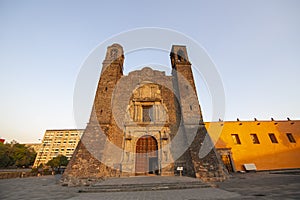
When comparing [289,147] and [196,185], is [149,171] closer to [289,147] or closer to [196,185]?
[196,185]

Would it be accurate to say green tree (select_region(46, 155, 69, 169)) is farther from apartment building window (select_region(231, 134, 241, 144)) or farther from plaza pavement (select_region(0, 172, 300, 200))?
apartment building window (select_region(231, 134, 241, 144))

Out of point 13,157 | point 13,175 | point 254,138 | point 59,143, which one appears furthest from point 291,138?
point 59,143

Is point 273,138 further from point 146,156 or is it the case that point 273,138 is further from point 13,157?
point 13,157

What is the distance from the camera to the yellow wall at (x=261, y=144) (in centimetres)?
1628

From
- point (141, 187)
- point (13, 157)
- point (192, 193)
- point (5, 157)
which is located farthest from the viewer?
point (13, 157)

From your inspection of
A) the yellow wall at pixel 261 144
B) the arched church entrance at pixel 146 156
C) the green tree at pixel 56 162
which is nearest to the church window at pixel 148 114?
the arched church entrance at pixel 146 156

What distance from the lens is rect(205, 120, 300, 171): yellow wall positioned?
16281 millimetres

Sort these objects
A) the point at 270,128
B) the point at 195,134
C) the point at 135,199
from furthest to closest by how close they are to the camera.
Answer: the point at 270,128
the point at 195,134
the point at 135,199

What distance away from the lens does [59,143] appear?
7075 centimetres

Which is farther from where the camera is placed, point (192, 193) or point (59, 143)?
point (59, 143)

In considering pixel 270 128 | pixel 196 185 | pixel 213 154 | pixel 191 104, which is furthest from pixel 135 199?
pixel 270 128

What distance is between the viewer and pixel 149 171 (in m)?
12.0

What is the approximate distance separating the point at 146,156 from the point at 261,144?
45.9 ft

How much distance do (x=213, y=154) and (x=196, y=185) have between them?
146 inches
